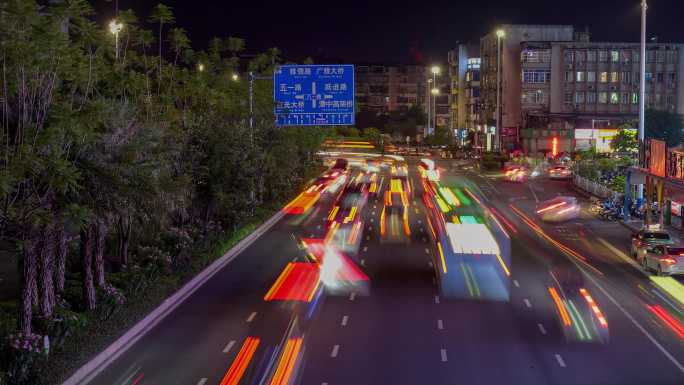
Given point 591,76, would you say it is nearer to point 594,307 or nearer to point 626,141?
point 626,141

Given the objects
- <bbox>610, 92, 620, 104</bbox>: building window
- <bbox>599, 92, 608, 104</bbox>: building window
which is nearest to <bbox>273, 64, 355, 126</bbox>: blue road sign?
<bbox>599, 92, 608, 104</bbox>: building window

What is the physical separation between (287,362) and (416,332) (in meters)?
4.32

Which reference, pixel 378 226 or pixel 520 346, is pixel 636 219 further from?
pixel 520 346

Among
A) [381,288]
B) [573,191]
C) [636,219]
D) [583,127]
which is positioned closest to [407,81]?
[583,127]

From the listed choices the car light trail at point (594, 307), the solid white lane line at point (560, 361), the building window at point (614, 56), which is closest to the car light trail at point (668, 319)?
the car light trail at point (594, 307)

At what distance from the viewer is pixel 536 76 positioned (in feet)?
349

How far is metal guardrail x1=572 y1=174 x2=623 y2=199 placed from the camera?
54.1 m

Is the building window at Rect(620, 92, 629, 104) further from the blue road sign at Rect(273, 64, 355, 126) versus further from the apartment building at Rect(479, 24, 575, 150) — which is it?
the blue road sign at Rect(273, 64, 355, 126)

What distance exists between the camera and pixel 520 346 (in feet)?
66.9

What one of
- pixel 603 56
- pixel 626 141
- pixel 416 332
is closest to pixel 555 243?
pixel 416 332

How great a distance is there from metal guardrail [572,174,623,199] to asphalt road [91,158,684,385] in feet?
66.4

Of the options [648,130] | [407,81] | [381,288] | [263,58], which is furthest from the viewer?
[407,81]

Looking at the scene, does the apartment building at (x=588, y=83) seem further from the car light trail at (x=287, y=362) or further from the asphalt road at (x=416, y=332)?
the car light trail at (x=287, y=362)

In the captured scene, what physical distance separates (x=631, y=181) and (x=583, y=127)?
6350 cm
